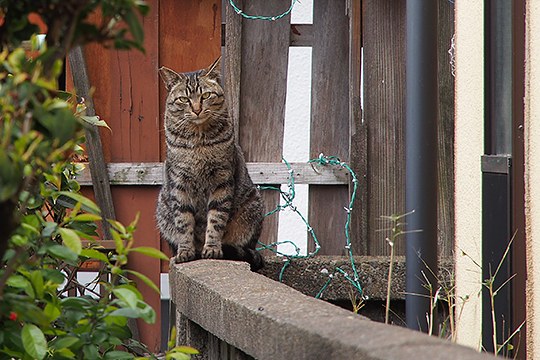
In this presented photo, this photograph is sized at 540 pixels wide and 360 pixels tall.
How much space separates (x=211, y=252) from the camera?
4.44 meters

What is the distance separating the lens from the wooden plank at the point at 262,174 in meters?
5.18

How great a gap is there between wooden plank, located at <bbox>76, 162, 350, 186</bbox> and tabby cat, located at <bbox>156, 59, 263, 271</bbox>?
1.01 ft

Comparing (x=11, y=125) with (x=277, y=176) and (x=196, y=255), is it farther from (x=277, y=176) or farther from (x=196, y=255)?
(x=277, y=176)

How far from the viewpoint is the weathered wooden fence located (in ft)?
17.0

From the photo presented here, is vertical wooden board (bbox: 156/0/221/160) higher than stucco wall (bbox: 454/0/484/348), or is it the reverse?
vertical wooden board (bbox: 156/0/221/160)

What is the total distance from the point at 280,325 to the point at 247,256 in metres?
2.46

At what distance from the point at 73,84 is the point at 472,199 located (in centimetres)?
249

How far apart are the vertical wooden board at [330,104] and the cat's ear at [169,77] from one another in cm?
83

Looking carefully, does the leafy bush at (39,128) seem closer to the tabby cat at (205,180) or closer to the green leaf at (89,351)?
the green leaf at (89,351)

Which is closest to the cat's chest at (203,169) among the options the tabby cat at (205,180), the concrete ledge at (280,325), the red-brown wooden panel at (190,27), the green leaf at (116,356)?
the tabby cat at (205,180)

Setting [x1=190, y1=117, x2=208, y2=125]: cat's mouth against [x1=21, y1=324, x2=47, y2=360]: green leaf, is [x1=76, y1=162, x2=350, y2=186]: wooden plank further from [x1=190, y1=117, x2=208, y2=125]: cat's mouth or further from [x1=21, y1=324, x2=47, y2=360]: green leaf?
[x1=21, y1=324, x2=47, y2=360]: green leaf

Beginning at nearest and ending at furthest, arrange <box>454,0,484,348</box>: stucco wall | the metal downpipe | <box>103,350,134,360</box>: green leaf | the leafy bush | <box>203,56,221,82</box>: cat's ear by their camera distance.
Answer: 1. the leafy bush
2. <box>103,350,134,360</box>: green leaf
3. the metal downpipe
4. <box>454,0,484,348</box>: stucco wall
5. <box>203,56,221,82</box>: cat's ear

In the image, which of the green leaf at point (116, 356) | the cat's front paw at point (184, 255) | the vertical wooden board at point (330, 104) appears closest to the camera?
the green leaf at point (116, 356)

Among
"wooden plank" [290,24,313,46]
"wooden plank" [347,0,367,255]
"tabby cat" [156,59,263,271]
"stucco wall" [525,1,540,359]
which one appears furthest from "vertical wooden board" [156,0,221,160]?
"stucco wall" [525,1,540,359]
